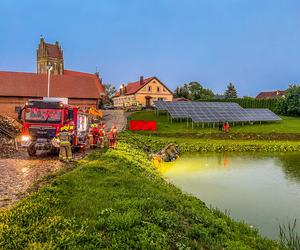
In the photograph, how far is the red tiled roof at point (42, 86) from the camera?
5778 cm

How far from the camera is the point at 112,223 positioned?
8328 millimetres

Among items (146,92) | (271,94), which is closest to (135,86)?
(146,92)

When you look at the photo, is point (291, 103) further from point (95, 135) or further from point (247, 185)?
point (247, 185)

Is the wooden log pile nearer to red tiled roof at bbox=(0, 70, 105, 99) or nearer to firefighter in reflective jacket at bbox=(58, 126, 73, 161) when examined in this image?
firefighter in reflective jacket at bbox=(58, 126, 73, 161)

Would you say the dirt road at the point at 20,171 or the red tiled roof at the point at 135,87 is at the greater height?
the red tiled roof at the point at 135,87

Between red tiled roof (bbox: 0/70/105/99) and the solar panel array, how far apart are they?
14.0 meters

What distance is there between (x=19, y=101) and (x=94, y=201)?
51.7 metres

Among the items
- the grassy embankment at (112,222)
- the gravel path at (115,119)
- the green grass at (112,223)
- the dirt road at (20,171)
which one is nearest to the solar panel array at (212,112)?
the gravel path at (115,119)

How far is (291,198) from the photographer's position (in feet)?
50.6

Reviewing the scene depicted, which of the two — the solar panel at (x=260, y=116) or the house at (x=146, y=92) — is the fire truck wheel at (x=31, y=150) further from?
the house at (x=146, y=92)

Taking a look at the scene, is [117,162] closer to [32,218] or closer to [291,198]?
[291,198]

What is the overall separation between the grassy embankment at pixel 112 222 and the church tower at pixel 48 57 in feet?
322

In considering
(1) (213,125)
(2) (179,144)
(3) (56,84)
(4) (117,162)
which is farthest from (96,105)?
(4) (117,162)

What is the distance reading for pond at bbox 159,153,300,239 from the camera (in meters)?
13.1
